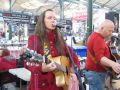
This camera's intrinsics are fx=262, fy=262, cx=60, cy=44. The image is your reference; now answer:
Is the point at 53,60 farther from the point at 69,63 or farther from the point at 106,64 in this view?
the point at 106,64

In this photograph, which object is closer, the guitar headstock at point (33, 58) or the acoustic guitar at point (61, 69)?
the guitar headstock at point (33, 58)

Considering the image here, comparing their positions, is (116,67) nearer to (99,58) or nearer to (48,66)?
(99,58)

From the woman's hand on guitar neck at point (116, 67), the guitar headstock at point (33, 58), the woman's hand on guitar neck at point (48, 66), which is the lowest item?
the woman's hand on guitar neck at point (116, 67)

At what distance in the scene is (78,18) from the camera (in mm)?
14156

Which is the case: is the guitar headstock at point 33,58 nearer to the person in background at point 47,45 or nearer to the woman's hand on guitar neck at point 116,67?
the person in background at point 47,45

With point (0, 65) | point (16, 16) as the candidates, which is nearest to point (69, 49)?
point (0, 65)

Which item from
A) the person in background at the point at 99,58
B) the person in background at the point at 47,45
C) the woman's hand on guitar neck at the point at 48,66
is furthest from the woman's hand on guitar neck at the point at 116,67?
the woman's hand on guitar neck at the point at 48,66

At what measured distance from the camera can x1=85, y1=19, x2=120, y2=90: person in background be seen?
3.20 meters

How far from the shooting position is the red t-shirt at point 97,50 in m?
3.23

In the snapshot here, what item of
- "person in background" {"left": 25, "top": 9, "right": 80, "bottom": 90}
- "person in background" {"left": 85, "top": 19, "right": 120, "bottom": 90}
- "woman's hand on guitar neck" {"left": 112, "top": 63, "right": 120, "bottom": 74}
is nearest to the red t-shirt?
"person in background" {"left": 85, "top": 19, "right": 120, "bottom": 90}

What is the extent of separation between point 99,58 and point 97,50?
0.10m

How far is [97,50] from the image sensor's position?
3.23m

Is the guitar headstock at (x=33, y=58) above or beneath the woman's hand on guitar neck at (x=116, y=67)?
above

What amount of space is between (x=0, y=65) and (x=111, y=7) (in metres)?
19.8
